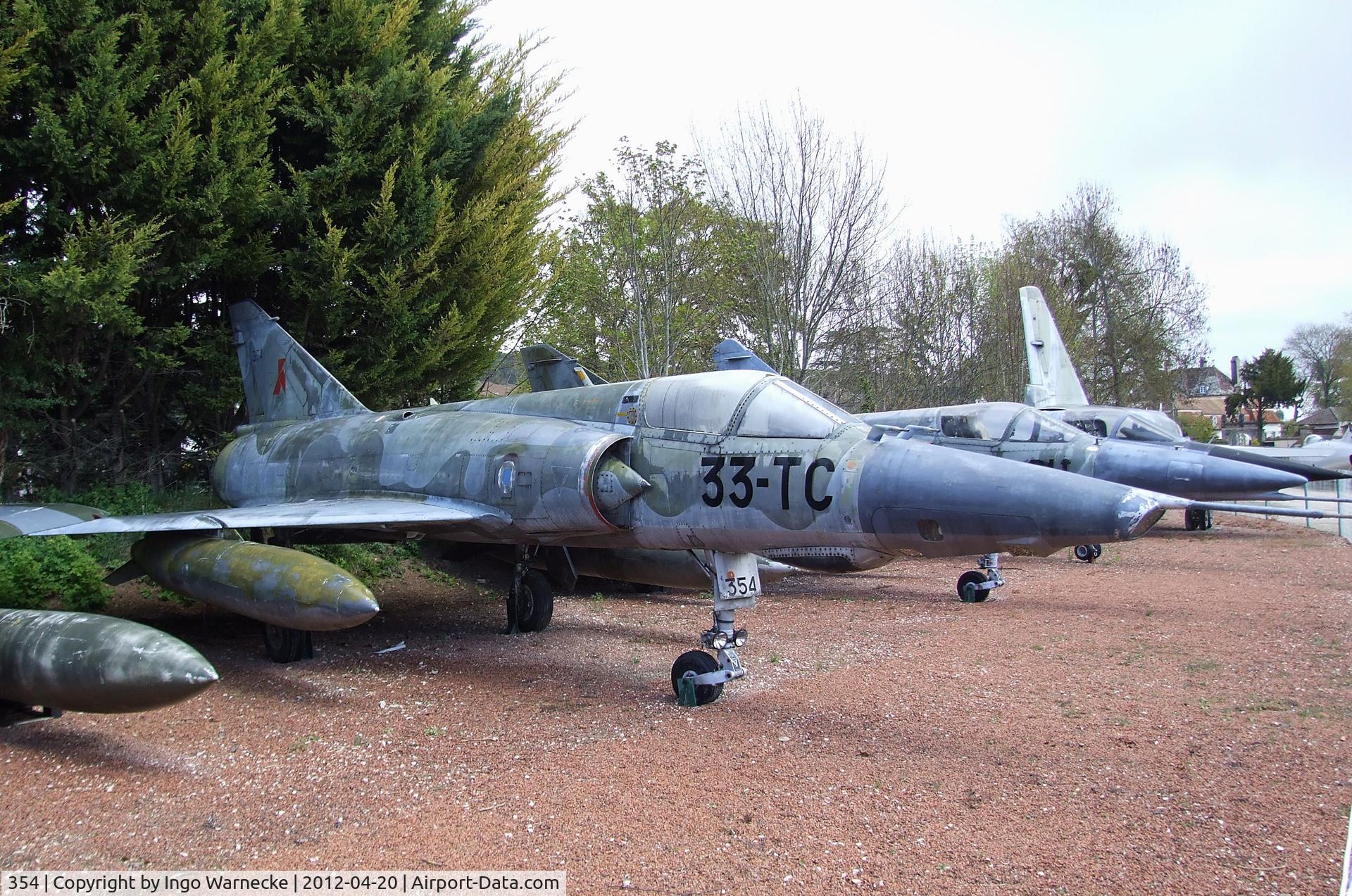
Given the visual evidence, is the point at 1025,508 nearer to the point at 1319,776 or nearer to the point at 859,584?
the point at 1319,776

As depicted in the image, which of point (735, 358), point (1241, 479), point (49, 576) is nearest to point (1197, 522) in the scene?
point (1241, 479)

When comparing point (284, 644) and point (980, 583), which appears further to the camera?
point (980, 583)

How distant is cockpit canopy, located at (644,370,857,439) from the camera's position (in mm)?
6688

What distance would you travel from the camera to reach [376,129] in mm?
12742

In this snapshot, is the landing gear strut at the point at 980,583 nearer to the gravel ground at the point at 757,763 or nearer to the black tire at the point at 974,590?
the black tire at the point at 974,590

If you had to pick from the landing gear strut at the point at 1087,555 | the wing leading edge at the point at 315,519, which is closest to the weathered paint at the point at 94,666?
the wing leading edge at the point at 315,519

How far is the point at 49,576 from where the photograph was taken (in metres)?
8.68

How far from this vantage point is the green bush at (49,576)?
8297 mm

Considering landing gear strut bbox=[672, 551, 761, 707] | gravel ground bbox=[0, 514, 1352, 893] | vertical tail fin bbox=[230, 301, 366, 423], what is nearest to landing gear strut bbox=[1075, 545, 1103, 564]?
gravel ground bbox=[0, 514, 1352, 893]

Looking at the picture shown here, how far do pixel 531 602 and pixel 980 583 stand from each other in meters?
5.90

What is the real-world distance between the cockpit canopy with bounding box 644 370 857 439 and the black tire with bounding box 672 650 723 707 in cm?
174

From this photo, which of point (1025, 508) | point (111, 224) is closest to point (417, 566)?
point (111, 224)

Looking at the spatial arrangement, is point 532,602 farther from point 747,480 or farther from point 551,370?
point 747,480

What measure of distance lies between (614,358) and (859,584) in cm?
862
